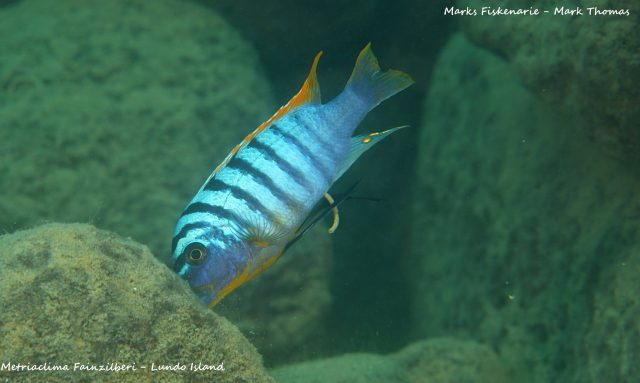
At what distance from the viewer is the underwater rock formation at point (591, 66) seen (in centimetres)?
291

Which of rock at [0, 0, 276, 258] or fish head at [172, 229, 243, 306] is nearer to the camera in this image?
fish head at [172, 229, 243, 306]

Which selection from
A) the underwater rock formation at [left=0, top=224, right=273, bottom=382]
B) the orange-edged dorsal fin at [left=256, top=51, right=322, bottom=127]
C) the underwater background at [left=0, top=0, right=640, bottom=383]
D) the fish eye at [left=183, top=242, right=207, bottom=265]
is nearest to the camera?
the underwater rock formation at [left=0, top=224, right=273, bottom=382]

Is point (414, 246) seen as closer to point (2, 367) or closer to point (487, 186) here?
point (487, 186)

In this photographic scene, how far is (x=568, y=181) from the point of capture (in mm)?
4020

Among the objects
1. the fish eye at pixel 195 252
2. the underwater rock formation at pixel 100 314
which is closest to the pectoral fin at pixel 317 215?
the fish eye at pixel 195 252

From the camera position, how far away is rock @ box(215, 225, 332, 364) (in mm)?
4293

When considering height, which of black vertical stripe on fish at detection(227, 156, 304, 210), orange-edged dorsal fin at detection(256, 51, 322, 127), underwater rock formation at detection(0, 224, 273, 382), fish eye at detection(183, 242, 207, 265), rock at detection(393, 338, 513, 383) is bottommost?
rock at detection(393, 338, 513, 383)

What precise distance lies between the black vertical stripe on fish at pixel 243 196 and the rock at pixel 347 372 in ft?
4.59

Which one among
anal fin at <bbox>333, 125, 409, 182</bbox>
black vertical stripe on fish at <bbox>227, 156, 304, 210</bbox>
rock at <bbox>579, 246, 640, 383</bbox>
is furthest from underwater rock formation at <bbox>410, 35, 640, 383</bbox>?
black vertical stripe on fish at <bbox>227, 156, 304, 210</bbox>

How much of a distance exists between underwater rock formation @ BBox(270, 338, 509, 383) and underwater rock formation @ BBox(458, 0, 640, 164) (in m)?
1.73

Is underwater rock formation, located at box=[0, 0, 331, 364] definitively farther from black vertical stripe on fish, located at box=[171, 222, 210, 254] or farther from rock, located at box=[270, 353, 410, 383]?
black vertical stripe on fish, located at box=[171, 222, 210, 254]

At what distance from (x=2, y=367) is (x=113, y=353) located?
0.34 metres

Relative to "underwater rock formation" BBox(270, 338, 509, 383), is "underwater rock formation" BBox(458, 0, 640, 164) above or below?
Result: above

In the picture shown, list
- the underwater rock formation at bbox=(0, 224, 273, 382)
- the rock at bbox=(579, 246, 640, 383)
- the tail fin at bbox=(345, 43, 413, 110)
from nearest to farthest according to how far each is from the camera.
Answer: the underwater rock formation at bbox=(0, 224, 273, 382) < the tail fin at bbox=(345, 43, 413, 110) < the rock at bbox=(579, 246, 640, 383)
